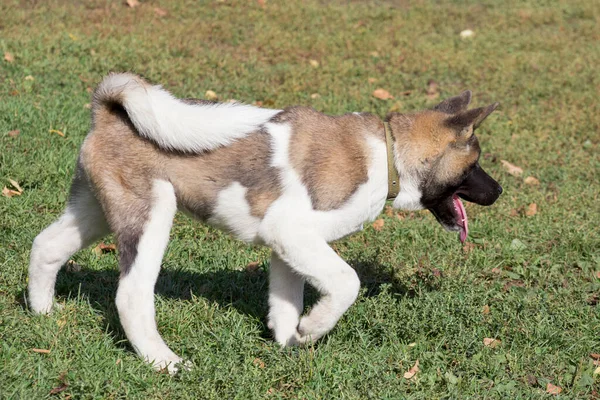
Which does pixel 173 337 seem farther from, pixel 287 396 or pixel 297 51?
pixel 297 51

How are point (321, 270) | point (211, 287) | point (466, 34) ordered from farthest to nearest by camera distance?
point (466, 34)
point (211, 287)
point (321, 270)

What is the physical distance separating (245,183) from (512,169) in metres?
4.35

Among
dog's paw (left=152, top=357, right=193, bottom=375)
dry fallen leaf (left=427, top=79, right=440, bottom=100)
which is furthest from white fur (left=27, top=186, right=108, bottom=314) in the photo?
dry fallen leaf (left=427, top=79, right=440, bottom=100)

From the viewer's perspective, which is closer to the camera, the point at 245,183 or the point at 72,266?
the point at 245,183

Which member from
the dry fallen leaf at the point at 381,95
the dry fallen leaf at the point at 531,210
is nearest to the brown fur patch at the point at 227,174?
the dry fallen leaf at the point at 531,210

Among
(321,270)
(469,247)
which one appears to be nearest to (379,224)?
(469,247)

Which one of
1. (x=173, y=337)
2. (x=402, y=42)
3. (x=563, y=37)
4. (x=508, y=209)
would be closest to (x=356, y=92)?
(x=402, y=42)

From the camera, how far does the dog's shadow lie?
5.35m

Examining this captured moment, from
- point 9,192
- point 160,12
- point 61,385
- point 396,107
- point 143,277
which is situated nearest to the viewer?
point 61,385

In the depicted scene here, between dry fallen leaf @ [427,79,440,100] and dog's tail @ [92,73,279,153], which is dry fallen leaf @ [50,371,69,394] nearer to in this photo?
dog's tail @ [92,73,279,153]

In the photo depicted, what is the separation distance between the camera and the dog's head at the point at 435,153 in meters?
4.95

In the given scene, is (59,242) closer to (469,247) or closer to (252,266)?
(252,266)

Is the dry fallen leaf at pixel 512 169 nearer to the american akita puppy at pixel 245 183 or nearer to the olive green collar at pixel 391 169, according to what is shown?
the american akita puppy at pixel 245 183

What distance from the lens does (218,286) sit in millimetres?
5652
